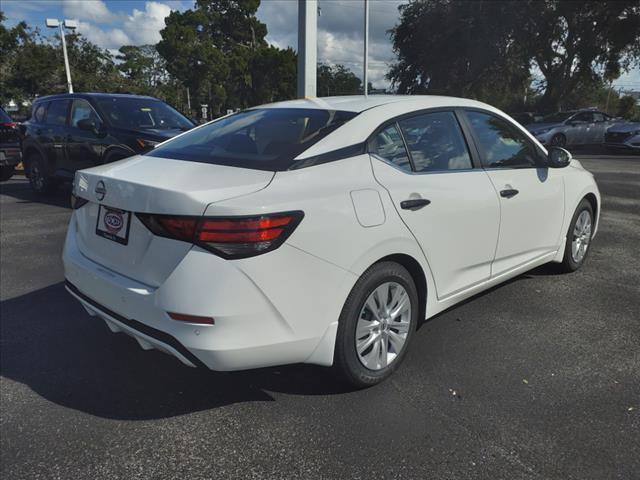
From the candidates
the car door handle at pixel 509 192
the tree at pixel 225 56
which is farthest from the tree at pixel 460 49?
the tree at pixel 225 56

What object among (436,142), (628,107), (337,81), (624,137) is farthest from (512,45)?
(337,81)

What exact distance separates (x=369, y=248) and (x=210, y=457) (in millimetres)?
1232

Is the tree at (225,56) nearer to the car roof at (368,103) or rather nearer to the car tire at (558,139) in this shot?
the car tire at (558,139)

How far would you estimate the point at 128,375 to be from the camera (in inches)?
125

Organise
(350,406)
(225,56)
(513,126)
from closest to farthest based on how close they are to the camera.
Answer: (350,406), (513,126), (225,56)

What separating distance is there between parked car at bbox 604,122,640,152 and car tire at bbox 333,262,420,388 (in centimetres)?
1809

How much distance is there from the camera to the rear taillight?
2.29 metres

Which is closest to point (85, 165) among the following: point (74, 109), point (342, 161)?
point (74, 109)

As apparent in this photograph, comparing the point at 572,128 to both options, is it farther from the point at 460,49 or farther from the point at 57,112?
the point at 57,112

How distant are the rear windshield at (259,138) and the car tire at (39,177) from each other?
22.5ft

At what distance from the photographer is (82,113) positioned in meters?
8.50

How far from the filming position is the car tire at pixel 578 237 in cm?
461

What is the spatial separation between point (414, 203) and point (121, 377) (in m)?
1.99

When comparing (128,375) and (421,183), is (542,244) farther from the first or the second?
(128,375)
